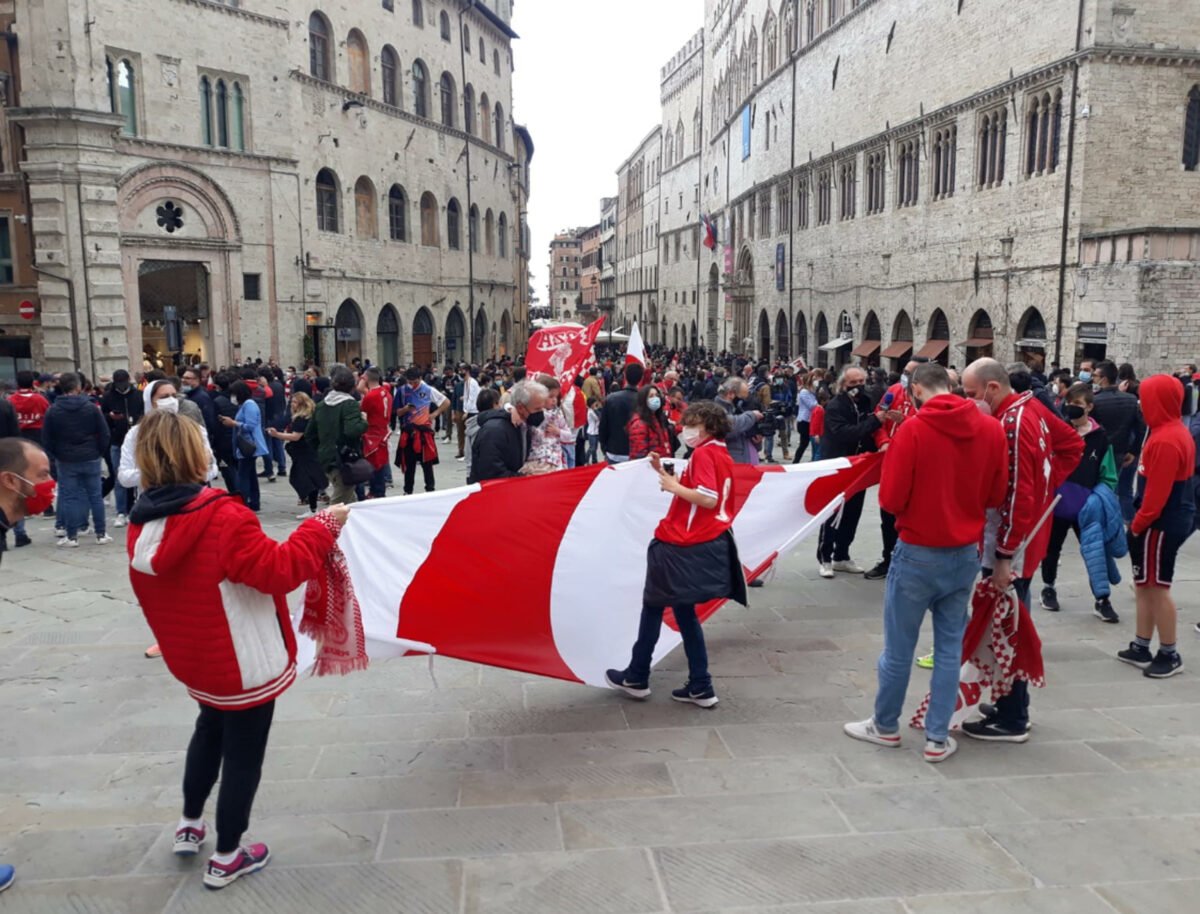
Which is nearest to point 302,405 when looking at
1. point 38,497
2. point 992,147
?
point 38,497

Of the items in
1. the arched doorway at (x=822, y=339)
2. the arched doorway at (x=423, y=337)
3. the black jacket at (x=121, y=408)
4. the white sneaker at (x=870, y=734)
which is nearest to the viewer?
the white sneaker at (x=870, y=734)

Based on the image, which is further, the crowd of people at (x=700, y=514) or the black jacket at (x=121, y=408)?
the black jacket at (x=121, y=408)

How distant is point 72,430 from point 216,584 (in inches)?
298

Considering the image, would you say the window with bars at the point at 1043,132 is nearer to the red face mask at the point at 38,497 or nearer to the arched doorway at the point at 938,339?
the arched doorway at the point at 938,339

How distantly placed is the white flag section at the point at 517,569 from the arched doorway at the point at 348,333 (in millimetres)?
29059

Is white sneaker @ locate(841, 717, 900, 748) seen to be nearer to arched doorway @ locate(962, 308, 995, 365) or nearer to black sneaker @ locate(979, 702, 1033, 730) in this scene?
black sneaker @ locate(979, 702, 1033, 730)

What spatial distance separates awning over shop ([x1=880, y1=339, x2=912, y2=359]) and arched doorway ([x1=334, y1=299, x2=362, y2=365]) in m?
18.4

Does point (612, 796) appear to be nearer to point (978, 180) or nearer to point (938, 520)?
point (938, 520)

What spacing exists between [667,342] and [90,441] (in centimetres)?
6586

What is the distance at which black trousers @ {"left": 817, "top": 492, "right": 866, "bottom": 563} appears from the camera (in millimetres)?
8508

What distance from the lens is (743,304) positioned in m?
52.0

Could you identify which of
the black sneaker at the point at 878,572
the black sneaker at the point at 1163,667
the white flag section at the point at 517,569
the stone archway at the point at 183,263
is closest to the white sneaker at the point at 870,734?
the white flag section at the point at 517,569

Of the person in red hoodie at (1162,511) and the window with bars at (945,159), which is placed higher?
the window with bars at (945,159)

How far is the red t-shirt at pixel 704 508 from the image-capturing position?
5121 mm
